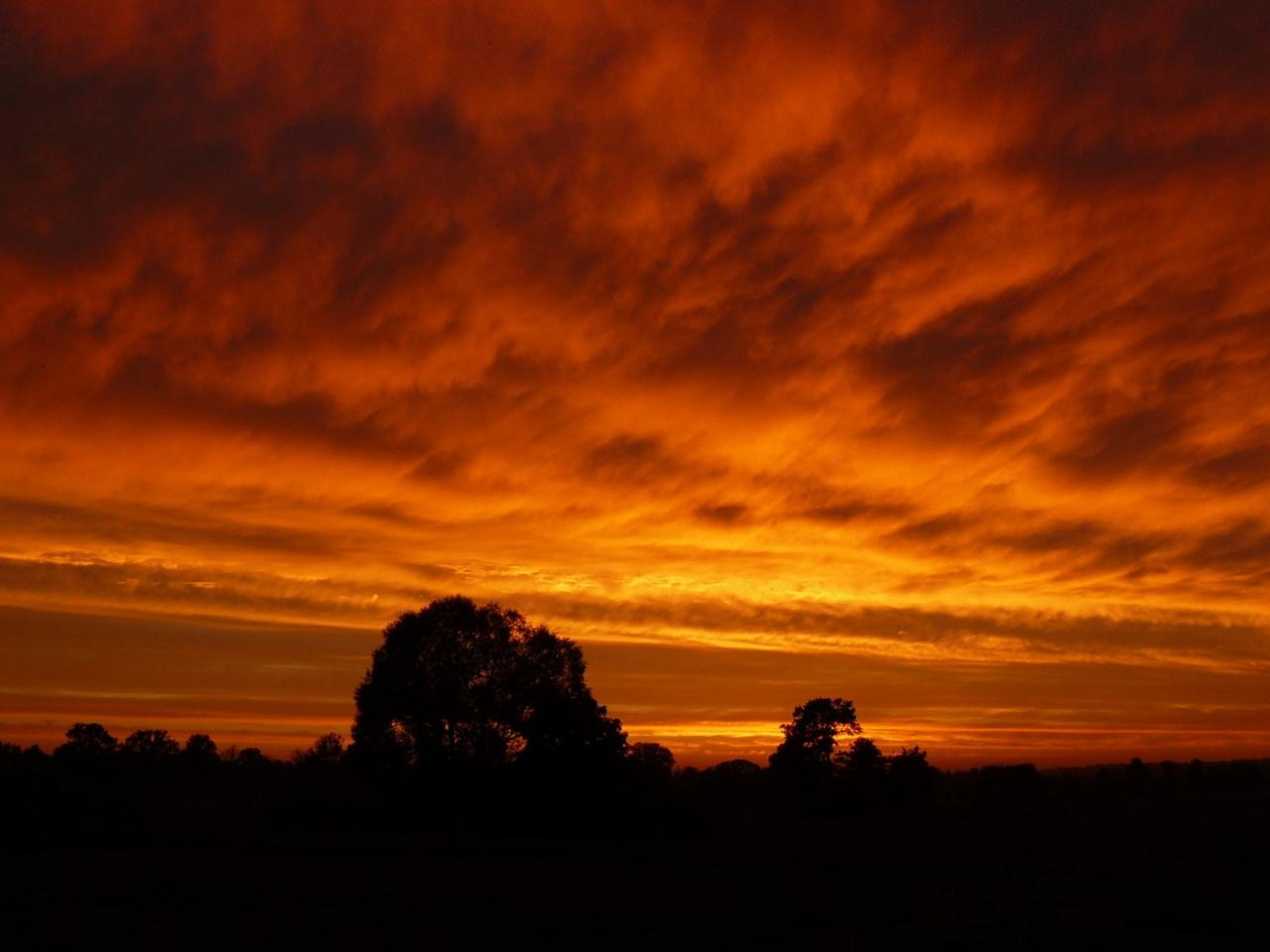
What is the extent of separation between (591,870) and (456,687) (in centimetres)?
2497

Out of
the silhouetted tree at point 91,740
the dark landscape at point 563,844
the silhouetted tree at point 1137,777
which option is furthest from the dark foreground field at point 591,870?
the silhouetted tree at point 91,740

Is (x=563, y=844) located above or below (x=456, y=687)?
below

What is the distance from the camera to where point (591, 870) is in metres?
35.0

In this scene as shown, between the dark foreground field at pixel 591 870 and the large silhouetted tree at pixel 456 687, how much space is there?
2.76m

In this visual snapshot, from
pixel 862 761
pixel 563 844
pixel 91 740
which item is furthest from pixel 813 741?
pixel 91 740

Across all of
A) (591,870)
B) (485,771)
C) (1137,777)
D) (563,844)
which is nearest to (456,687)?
(485,771)

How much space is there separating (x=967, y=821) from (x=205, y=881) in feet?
104

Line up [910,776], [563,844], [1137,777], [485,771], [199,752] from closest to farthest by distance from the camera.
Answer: [563,844]
[485,771]
[910,776]
[1137,777]
[199,752]

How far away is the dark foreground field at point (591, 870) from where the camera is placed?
22.7m

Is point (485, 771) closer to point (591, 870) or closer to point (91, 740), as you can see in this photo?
point (591, 870)

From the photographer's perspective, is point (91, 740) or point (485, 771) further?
point (91, 740)

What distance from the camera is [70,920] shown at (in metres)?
23.1

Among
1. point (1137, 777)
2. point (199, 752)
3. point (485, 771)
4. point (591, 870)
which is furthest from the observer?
point (199, 752)

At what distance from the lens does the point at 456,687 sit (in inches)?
2303
